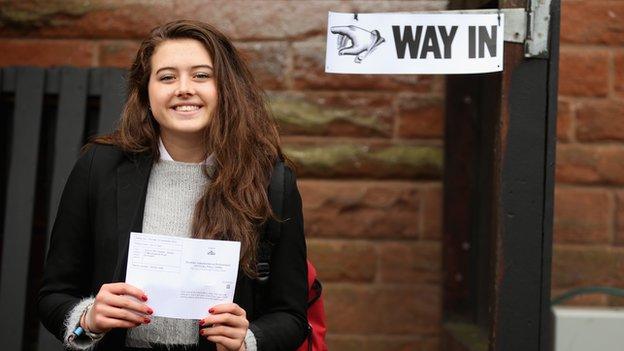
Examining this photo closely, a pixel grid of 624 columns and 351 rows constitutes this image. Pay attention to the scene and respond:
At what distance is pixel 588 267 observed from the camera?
13.2 ft

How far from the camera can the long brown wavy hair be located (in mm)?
2428

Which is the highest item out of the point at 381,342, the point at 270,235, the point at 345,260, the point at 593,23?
the point at 593,23

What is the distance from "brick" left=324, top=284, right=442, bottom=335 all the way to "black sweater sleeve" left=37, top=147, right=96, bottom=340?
1.91m

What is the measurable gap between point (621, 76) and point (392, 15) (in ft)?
4.98

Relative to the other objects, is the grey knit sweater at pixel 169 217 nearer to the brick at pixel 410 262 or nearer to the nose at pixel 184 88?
the nose at pixel 184 88

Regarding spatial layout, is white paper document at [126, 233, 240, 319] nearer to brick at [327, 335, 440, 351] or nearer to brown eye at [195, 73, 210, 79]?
brown eye at [195, 73, 210, 79]

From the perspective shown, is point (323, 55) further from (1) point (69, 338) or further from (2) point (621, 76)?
(1) point (69, 338)

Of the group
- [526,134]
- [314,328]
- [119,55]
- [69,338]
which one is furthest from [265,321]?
[119,55]

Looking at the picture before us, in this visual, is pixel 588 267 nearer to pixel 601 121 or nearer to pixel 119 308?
pixel 601 121

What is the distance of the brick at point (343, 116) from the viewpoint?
13.9 feet

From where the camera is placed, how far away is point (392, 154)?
4215 mm

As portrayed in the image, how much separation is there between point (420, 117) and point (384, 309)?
0.85 metres

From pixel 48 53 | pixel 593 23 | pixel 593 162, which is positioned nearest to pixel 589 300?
pixel 593 162

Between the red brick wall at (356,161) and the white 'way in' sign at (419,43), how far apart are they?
1285mm
